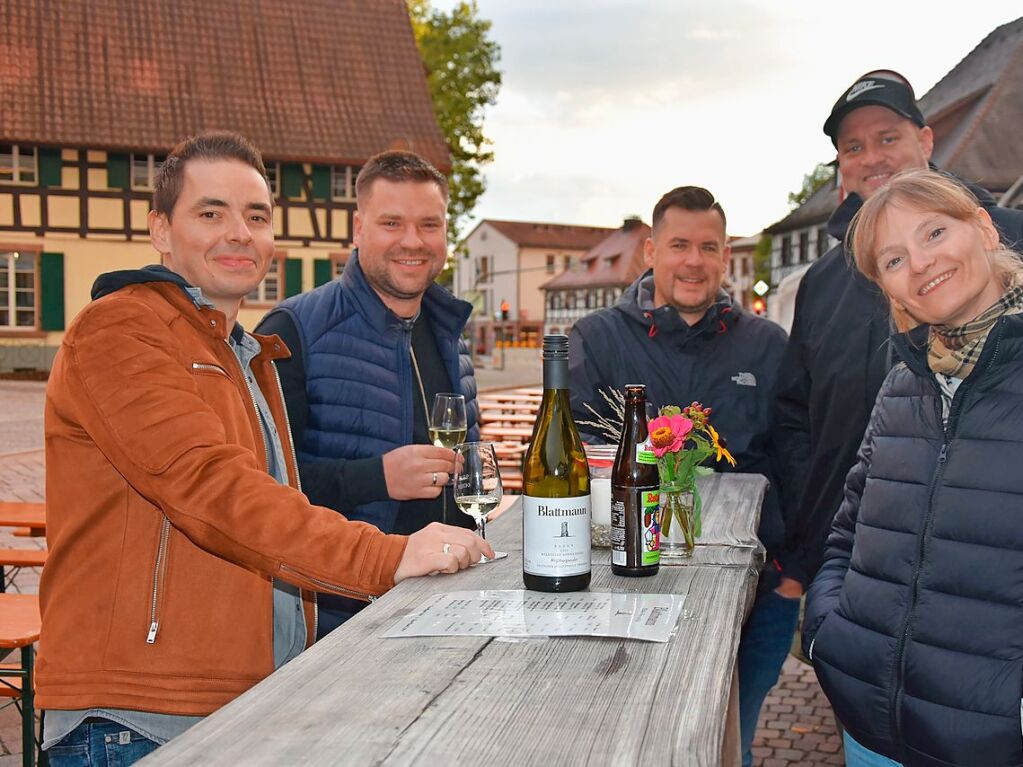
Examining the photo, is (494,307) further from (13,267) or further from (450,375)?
(450,375)

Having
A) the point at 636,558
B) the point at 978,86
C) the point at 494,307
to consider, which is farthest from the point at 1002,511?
the point at 494,307

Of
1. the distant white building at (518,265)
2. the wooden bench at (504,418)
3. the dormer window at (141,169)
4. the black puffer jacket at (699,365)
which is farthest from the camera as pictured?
the distant white building at (518,265)

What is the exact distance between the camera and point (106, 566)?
2.07 meters

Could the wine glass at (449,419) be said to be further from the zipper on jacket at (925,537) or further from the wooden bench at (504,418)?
the wooden bench at (504,418)

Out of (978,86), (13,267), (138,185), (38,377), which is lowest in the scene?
(38,377)

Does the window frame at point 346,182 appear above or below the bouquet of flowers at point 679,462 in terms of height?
above

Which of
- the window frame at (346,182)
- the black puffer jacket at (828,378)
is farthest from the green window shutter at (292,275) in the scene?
the black puffer jacket at (828,378)

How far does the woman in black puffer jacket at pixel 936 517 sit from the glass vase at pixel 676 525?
341 millimetres

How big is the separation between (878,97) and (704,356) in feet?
3.75

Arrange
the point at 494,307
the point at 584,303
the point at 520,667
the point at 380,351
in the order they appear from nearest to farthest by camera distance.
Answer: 1. the point at 520,667
2. the point at 380,351
3. the point at 584,303
4. the point at 494,307

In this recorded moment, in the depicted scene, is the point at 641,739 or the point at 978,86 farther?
the point at 978,86

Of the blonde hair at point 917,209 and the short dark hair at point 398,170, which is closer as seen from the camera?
the blonde hair at point 917,209

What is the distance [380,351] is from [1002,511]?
→ 2045 millimetres

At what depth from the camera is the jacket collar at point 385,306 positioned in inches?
138
